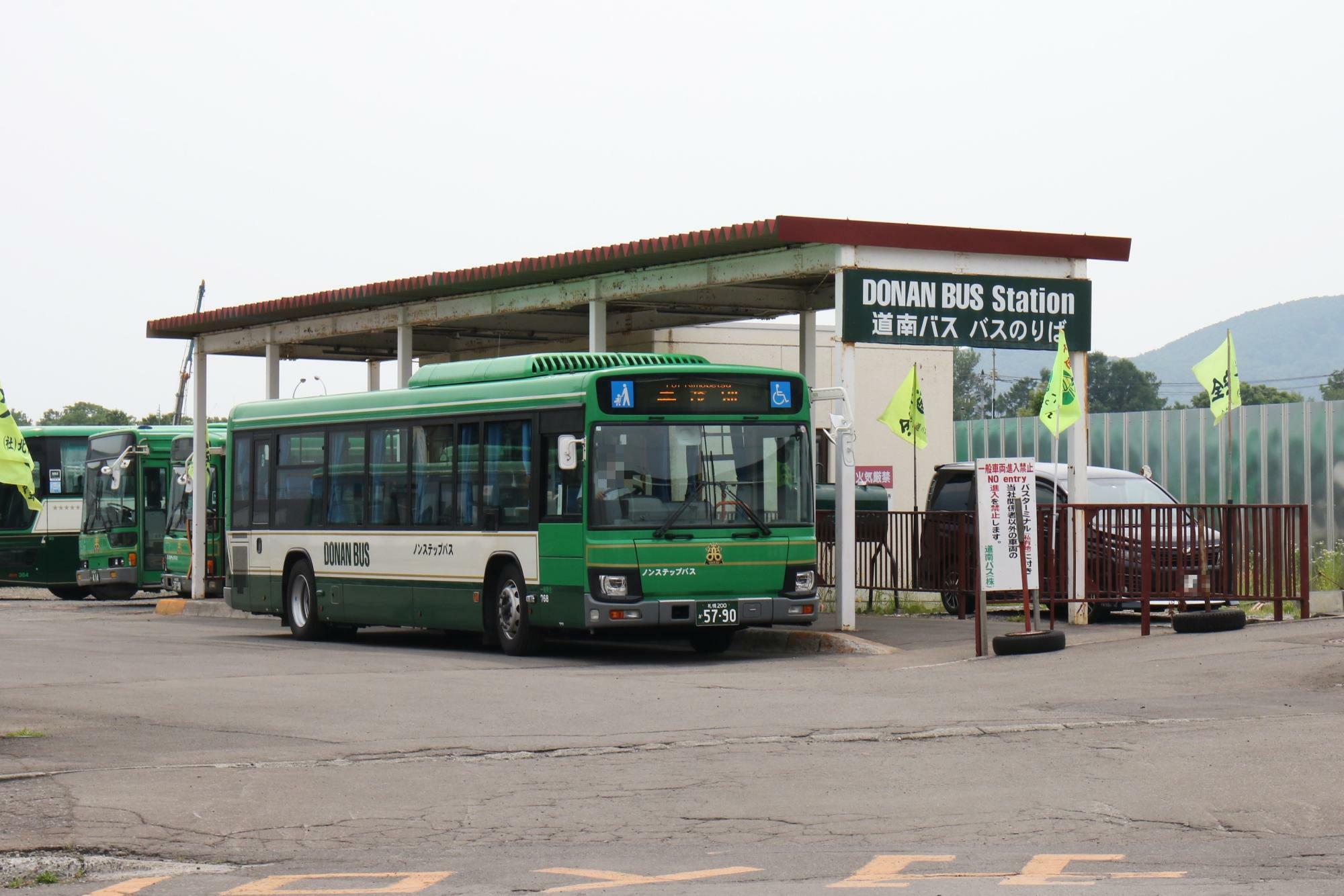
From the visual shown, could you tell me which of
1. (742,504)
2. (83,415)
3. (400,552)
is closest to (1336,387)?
(83,415)

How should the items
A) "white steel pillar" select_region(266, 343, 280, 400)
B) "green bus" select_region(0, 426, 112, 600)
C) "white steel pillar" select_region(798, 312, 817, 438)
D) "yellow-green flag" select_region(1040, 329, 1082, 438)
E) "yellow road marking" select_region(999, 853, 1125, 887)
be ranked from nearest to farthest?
1. "yellow road marking" select_region(999, 853, 1125, 887)
2. "yellow-green flag" select_region(1040, 329, 1082, 438)
3. "white steel pillar" select_region(798, 312, 817, 438)
4. "white steel pillar" select_region(266, 343, 280, 400)
5. "green bus" select_region(0, 426, 112, 600)

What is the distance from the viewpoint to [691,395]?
18.2m

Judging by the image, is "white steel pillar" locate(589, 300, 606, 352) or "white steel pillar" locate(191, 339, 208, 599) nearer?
"white steel pillar" locate(589, 300, 606, 352)

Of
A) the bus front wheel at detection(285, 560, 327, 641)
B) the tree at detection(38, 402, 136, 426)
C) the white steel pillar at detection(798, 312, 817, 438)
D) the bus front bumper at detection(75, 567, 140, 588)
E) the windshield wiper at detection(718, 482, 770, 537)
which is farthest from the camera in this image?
the tree at detection(38, 402, 136, 426)

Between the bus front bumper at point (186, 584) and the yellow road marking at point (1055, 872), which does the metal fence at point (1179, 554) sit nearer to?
the yellow road marking at point (1055, 872)

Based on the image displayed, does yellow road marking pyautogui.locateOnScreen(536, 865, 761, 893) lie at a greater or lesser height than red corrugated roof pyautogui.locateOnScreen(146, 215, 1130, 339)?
lesser

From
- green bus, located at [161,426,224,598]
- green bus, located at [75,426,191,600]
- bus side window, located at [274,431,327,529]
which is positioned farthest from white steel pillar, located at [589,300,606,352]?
green bus, located at [75,426,191,600]

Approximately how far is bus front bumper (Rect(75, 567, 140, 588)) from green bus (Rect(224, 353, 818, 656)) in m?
15.5

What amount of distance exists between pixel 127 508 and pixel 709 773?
27.6 m

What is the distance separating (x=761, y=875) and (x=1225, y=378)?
61.4ft

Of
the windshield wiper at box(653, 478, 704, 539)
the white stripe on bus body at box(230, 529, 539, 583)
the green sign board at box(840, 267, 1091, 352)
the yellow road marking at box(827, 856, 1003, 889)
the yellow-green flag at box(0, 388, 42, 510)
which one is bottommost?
the yellow road marking at box(827, 856, 1003, 889)

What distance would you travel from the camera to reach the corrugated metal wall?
107ft

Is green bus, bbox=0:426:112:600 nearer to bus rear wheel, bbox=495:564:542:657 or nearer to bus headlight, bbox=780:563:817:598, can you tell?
bus rear wheel, bbox=495:564:542:657

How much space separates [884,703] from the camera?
44.9ft
